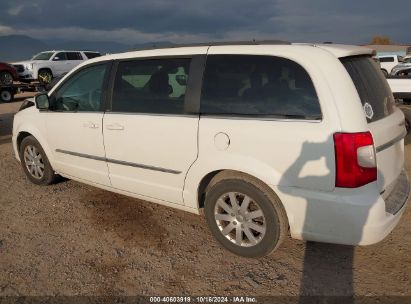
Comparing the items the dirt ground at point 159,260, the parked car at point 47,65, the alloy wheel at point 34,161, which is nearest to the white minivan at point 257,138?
the dirt ground at point 159,260

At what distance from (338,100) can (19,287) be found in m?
2.87

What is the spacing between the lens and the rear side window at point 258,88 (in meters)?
2.83

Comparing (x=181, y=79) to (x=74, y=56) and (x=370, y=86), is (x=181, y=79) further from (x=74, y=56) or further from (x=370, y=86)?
(x=74, y=56)

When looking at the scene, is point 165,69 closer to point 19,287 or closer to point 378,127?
point 378,127

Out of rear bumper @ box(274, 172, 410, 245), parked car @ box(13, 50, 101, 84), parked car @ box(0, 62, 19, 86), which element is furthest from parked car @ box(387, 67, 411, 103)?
parked car @ box(13, 50, 101, 84)

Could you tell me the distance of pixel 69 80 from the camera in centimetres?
448

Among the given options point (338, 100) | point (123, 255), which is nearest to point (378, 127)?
point (338, 100)

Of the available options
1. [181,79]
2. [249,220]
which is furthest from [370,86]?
[181,79]

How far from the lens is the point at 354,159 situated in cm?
266

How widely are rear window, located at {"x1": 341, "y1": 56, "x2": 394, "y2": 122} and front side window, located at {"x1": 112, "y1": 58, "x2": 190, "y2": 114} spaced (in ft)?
4.69

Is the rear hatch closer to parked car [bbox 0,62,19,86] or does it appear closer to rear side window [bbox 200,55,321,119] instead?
rear side window [bbox 200,55,321,119]

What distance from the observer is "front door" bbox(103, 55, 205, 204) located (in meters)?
3.42

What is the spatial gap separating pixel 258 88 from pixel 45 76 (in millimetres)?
18916

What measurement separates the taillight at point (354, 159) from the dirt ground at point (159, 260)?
34.9 inches
